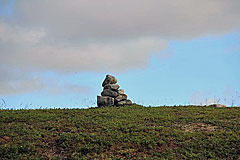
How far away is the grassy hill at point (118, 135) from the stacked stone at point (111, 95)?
5.21 m

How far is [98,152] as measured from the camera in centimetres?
1728

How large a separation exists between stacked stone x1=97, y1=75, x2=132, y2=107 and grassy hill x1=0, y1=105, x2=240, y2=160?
5208 mm

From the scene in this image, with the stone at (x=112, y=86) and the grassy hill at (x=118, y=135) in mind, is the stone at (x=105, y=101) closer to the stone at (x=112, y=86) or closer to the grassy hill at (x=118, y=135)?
the stone at (x=112, y=86)

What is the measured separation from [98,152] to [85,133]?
254 centimetres

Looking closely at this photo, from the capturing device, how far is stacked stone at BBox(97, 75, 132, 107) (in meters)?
30.9

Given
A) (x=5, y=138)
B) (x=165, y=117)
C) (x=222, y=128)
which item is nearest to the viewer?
(x=5, y=138)

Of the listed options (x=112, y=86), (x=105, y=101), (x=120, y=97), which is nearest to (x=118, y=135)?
(x=105, y=101)

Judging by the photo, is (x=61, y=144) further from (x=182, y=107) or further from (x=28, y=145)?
(x=182, y=107)

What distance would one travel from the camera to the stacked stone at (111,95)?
30.9m

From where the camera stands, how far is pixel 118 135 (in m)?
19.1

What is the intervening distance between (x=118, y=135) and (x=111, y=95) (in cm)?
1257

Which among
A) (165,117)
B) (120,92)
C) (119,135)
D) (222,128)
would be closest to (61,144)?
(119,135)

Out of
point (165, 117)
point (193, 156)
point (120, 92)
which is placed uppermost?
point (120, 92)

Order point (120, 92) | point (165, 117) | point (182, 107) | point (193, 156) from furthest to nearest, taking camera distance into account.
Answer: point (120, 92), point (182, 107), point (165, 117), point (193, 156)
